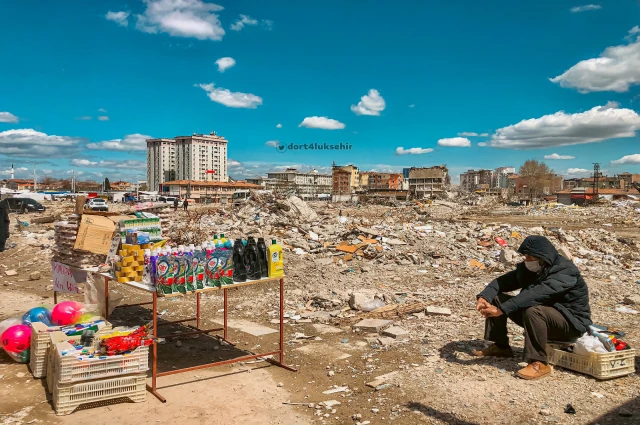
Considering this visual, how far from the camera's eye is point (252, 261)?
4762mm

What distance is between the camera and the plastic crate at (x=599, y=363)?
406 centimetres

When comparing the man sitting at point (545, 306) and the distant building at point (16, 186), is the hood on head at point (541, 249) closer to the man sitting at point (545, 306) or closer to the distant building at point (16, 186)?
the man sitting at point (545, 306)

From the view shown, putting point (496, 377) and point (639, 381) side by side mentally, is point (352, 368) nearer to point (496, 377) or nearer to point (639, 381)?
point (496, 377)

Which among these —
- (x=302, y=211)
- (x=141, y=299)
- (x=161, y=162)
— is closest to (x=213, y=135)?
(x=161, y=162)

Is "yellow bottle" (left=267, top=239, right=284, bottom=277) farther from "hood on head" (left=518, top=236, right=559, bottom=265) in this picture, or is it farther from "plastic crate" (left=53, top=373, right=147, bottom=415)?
"hood on head" (left=518, top=236, right=559, bottom=265)

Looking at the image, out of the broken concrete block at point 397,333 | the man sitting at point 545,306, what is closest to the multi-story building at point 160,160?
the broken concrete block at point 397,333

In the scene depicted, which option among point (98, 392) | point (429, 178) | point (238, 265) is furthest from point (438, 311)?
point (429, 178)

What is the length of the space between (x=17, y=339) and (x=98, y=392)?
5.40 ft

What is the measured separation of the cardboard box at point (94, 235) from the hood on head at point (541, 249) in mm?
4803

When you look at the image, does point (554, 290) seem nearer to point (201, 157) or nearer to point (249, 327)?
point (249, 327)

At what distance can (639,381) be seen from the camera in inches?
162

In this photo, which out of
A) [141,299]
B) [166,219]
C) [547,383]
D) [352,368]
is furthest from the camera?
[141,299]

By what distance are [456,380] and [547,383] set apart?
0.78 meters

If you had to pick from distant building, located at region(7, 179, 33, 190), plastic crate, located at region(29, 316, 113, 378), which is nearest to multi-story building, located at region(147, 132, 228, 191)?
distant building, located at region(7, 179, 33, 190)
